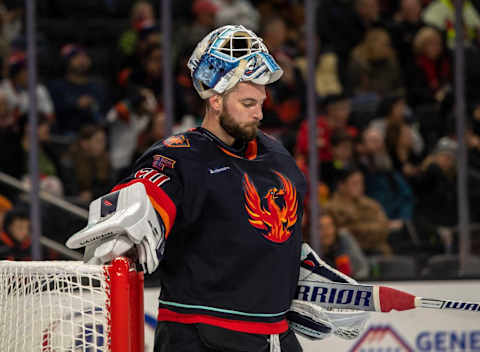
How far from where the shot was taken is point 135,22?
432 centimetres

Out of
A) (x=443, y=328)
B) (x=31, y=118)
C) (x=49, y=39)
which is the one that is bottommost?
(x=443, y=328)

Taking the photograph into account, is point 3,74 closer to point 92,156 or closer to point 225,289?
point 92,156

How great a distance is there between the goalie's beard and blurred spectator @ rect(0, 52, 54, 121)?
188 cm

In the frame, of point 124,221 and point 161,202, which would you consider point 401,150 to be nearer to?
point 161,202

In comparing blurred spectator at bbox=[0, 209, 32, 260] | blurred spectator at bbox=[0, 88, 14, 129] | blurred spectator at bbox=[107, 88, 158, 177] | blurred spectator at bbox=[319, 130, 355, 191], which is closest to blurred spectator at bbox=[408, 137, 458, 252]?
blurred spectator at bbox=[319, 130, 355, 191]

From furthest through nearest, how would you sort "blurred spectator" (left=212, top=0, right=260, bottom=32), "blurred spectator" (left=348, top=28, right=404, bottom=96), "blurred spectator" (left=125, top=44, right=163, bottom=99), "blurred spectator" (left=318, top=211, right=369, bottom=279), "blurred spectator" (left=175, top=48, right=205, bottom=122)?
"blurred spectator" (left=212, top=0, right=260, bottom=32) < "blurred spectator" (left=348, top=28, right=404, bottom=96) < "blurred spectator" (left=125, top=44, right=163, bottom=99) < "blurred spectator" (left=175, top=48, right=205, bottom=122) < "blurred spectator" (left=318, top=211, right=369, bottom=279)

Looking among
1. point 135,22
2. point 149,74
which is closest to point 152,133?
point 149,74

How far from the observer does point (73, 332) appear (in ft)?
5.42

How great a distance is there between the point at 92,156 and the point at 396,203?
4.95 feet

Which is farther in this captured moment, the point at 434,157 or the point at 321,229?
the point at 434,157

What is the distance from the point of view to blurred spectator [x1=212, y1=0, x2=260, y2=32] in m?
4.63

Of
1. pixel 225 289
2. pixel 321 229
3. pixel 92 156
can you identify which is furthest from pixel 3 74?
pixel 225 289

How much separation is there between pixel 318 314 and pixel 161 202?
496 mm

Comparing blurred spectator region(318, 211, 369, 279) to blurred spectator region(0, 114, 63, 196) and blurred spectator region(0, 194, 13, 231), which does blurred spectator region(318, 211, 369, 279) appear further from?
blurred spectator region(0, 194, 13, 231)
